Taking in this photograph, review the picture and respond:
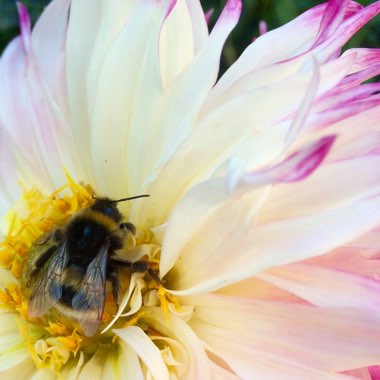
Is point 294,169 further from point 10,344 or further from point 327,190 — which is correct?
point 10,344

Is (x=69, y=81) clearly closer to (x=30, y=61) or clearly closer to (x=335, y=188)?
(x=30, y=61)

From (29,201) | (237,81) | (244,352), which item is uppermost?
(237,81)

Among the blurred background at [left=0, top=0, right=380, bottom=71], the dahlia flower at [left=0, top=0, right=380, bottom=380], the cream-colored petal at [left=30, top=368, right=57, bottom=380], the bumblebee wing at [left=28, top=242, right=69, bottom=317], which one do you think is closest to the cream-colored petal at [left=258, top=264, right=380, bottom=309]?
the dahlia flower at [left=0, top=0, right=380, bottom=380]

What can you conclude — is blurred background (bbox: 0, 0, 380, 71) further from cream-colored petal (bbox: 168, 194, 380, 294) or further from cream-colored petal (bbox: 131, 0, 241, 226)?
cream-colored petal (bbox: 168, 194, 380, 294)

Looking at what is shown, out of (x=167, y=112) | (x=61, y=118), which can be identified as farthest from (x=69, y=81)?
(x=167, y=112)

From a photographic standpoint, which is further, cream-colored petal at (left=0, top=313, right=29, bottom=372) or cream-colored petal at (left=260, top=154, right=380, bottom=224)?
cream-colored petal at (left=0, top=313, right=29, bottom=372)

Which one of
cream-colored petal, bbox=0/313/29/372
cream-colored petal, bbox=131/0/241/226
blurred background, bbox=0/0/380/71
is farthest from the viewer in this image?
blurred background, bbox=0/0/380/71

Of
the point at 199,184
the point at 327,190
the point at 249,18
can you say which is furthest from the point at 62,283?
the point at 249,18

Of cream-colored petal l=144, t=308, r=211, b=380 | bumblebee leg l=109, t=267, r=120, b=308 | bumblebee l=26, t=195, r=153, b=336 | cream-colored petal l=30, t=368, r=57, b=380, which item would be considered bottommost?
cream-colored petal l=30, t=368, r=57, b=380
